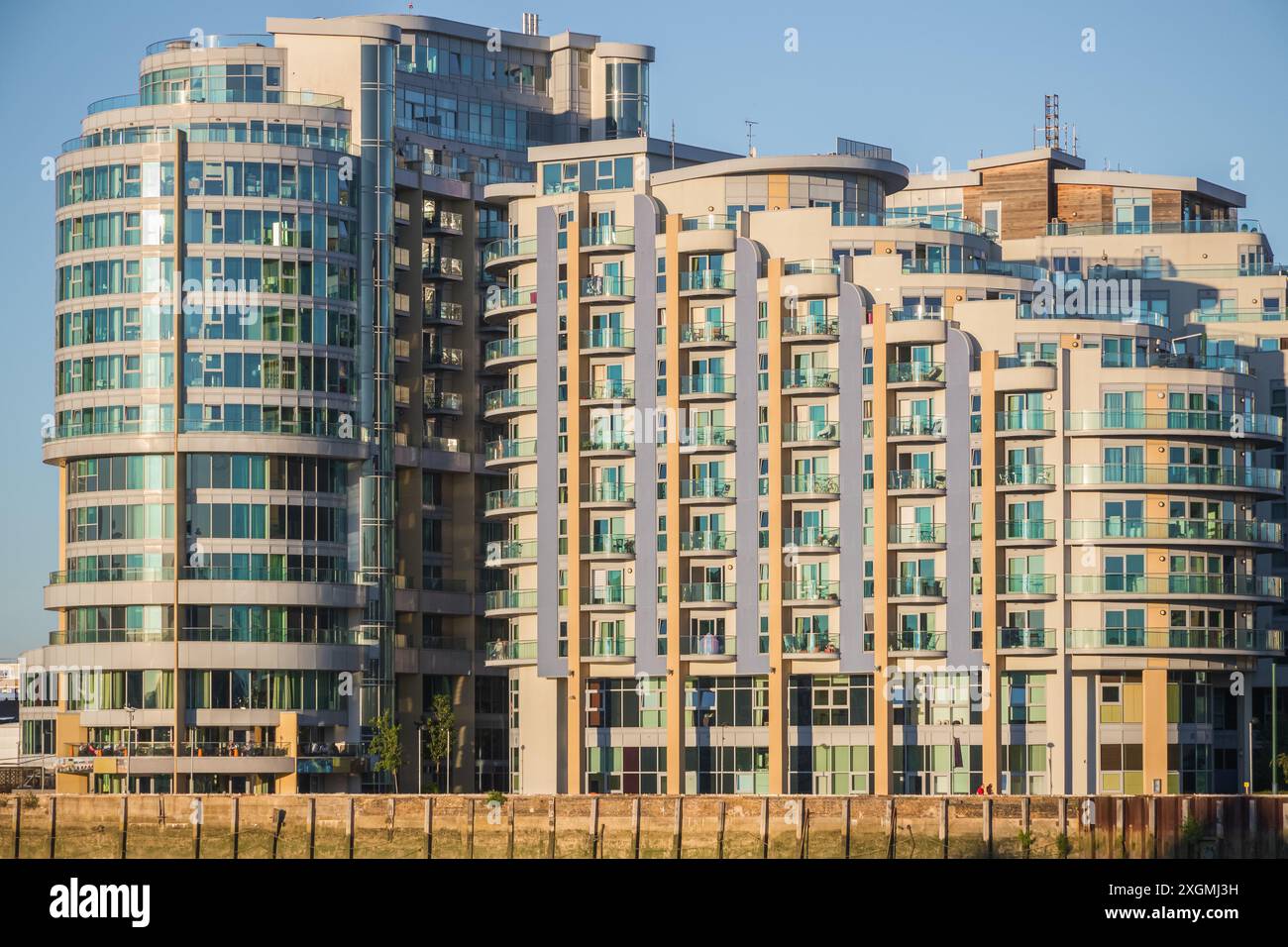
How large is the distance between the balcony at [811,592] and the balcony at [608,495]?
9.03 metres

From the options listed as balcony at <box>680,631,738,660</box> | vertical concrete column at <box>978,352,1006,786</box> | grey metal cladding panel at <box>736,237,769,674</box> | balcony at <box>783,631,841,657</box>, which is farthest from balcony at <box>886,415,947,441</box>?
balcony at <box>680,631,738,660</box>

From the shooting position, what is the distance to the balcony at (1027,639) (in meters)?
164

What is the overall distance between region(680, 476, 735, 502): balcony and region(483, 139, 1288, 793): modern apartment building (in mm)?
106

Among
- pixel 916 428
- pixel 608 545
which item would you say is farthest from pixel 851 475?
pixel 608 545

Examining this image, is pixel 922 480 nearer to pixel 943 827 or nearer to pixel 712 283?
pixel 712 283

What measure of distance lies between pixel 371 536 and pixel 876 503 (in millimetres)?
27148

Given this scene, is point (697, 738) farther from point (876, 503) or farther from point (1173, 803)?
point (1173, 803)

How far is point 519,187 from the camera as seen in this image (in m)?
184

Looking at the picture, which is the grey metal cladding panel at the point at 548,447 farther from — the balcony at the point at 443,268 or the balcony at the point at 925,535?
the balcony at the point at 925,535

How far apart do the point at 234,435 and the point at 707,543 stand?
2402cm

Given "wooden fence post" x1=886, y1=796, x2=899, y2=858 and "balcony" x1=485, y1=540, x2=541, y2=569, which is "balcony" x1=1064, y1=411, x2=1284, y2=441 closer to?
"wooden fence post" x1=886, y1=796, x2=899, y2=858

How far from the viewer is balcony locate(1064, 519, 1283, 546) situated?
164375 millimetres

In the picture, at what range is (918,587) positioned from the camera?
541ft

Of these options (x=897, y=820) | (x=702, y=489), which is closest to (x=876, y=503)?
(x=702, y=489)
